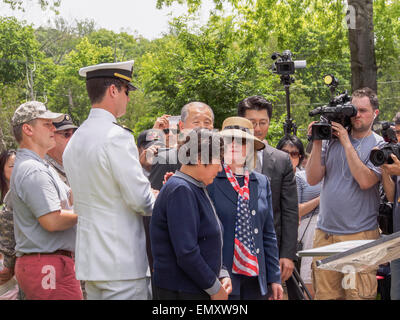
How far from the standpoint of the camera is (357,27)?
833 centimetres

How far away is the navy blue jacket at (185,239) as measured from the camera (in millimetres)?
2799

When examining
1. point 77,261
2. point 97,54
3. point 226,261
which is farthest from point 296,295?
point 97,54

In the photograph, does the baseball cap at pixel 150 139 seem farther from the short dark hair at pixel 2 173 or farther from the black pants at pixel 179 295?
the black pants at pixel 179 295

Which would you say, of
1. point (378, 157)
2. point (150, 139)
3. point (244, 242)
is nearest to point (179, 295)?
point (244, 242)

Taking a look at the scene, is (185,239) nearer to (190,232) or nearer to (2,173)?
(190,232)

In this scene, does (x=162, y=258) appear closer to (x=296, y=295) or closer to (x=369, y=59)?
(x=296, y=295)

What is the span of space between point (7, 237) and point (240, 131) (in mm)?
1798

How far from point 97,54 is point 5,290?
1849 inches

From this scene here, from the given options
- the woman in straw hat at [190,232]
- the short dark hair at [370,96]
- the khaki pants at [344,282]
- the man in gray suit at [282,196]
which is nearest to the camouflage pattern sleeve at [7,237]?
Result: the woman in straw hat at [190,232]

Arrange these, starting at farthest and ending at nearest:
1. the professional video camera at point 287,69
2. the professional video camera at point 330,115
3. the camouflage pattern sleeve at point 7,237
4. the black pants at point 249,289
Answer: the professional video camera at point 287,69, the professional video camera at point 330,115, the camouflage pattern sleeve at point 7,237, the black pants at point 249,289

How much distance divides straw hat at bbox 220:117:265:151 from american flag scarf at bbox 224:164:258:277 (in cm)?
37

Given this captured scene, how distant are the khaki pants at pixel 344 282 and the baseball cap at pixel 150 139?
1.59 m
